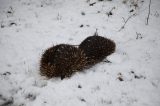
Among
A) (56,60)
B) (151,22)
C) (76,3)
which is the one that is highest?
(76,3)

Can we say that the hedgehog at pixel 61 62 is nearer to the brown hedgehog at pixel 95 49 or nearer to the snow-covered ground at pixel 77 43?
the snow-covered ground at pixel 77 43

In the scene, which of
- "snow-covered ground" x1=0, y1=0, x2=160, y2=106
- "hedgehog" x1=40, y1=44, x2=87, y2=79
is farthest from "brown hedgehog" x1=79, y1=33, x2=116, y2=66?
"hedgehog" x1=40, y1=44, x2=87, y2=79

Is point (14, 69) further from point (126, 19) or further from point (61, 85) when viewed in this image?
point (126, 19)

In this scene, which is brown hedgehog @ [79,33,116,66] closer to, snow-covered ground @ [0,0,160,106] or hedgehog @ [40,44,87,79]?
snow-covered ground @ [0,0,160,106]

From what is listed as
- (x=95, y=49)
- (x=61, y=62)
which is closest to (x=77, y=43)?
(x=95, y=49)

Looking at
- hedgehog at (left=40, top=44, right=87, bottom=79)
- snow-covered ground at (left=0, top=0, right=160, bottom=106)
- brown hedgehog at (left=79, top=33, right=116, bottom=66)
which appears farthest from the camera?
brown hedgehog at (left=79, top=33, right=116, bottom=66)

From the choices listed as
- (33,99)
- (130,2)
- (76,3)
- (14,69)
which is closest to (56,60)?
(33,99)

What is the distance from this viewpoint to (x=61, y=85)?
4473mm

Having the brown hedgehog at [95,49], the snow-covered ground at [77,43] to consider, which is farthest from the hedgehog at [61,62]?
the brown hedgehog at [95,49]

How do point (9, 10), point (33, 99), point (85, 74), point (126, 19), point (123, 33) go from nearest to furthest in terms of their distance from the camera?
point (33, 99), point (85, 74), point (123, 33), point (126, 19), point (9, 10)

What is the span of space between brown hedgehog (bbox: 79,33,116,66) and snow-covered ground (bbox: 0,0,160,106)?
0.57ft

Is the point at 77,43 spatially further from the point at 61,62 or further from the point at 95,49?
the point at 61,62

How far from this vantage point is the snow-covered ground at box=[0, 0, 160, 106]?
13.9 feet

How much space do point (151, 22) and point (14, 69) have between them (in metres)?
4.24
